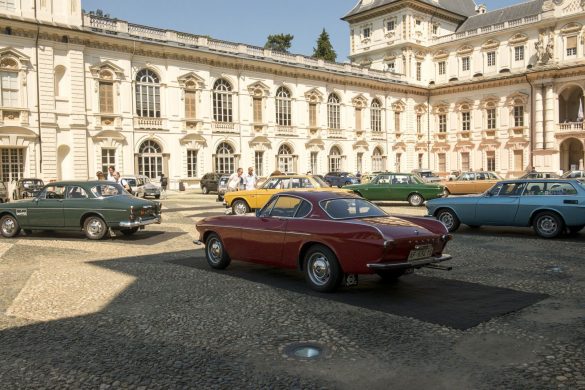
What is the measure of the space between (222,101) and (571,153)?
34.4 metres

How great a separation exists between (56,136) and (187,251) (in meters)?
23.4

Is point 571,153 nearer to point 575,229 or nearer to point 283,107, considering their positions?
point 283,107

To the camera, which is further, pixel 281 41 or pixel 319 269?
pixel 281 41

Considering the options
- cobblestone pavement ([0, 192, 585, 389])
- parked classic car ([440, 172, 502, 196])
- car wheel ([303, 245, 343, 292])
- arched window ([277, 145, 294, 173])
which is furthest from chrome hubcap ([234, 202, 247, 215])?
arched window ([277, 145, 294, 173])

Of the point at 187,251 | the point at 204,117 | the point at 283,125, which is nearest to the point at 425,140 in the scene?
the point at 283,125

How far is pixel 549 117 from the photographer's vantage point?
47.4 meters

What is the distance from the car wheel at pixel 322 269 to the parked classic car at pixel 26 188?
2300 cm

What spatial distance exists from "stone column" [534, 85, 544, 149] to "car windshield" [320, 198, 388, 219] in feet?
150

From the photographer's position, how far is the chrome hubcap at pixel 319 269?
7393mm

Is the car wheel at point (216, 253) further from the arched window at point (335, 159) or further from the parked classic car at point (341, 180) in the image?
the arched window at point (335, 159)

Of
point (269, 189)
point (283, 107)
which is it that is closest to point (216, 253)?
point (269, 189)

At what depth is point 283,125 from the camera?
4297 centimetres

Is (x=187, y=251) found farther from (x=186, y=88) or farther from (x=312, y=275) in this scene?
(x=186, y=88)

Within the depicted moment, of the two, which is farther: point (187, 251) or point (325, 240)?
point (187, 251)
